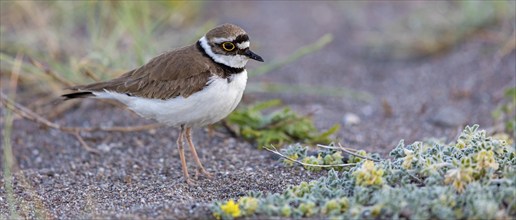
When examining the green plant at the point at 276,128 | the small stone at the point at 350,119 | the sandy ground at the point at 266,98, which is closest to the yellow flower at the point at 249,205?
the sandy ground at the point at 266,98

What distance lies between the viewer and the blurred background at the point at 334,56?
6.17 meters

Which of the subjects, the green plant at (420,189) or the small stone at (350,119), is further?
the small stone at (350,119)

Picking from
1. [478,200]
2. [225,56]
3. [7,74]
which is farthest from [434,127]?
[7,74]

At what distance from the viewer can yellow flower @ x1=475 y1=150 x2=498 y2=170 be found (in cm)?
341

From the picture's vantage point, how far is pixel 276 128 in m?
5.38

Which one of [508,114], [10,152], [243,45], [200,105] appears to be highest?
[508,114]

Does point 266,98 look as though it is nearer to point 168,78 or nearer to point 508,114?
point 508,114

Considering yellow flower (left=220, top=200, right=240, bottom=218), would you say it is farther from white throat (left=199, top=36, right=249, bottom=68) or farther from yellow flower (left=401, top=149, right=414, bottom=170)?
white throat (left=199, top=36, right=249, bottom=68)

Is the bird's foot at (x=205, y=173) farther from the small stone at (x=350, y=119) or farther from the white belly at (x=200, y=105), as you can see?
the small stone at (x=350, y=119)

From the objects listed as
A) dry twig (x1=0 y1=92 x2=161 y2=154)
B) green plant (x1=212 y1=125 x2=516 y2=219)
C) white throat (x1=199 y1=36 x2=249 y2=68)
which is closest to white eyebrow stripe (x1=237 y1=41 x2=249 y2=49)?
white throat (x1=199 y1=36 x2=249 y2=68)

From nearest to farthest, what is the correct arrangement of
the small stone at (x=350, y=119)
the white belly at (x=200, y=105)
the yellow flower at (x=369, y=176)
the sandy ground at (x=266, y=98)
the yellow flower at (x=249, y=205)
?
the yellow flower at (x=249, y=205) < the yellow flower at (x=369, y=176) < the sandy ground at (x=266, y=98) < the white belly at (x=200, y=105) < the small stone at (x=350, y=119)

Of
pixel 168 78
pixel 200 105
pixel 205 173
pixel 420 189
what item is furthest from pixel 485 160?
pixel 168 78

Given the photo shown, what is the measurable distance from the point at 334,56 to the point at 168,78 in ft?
13.5

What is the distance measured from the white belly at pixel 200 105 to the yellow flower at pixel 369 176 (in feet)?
3.70
